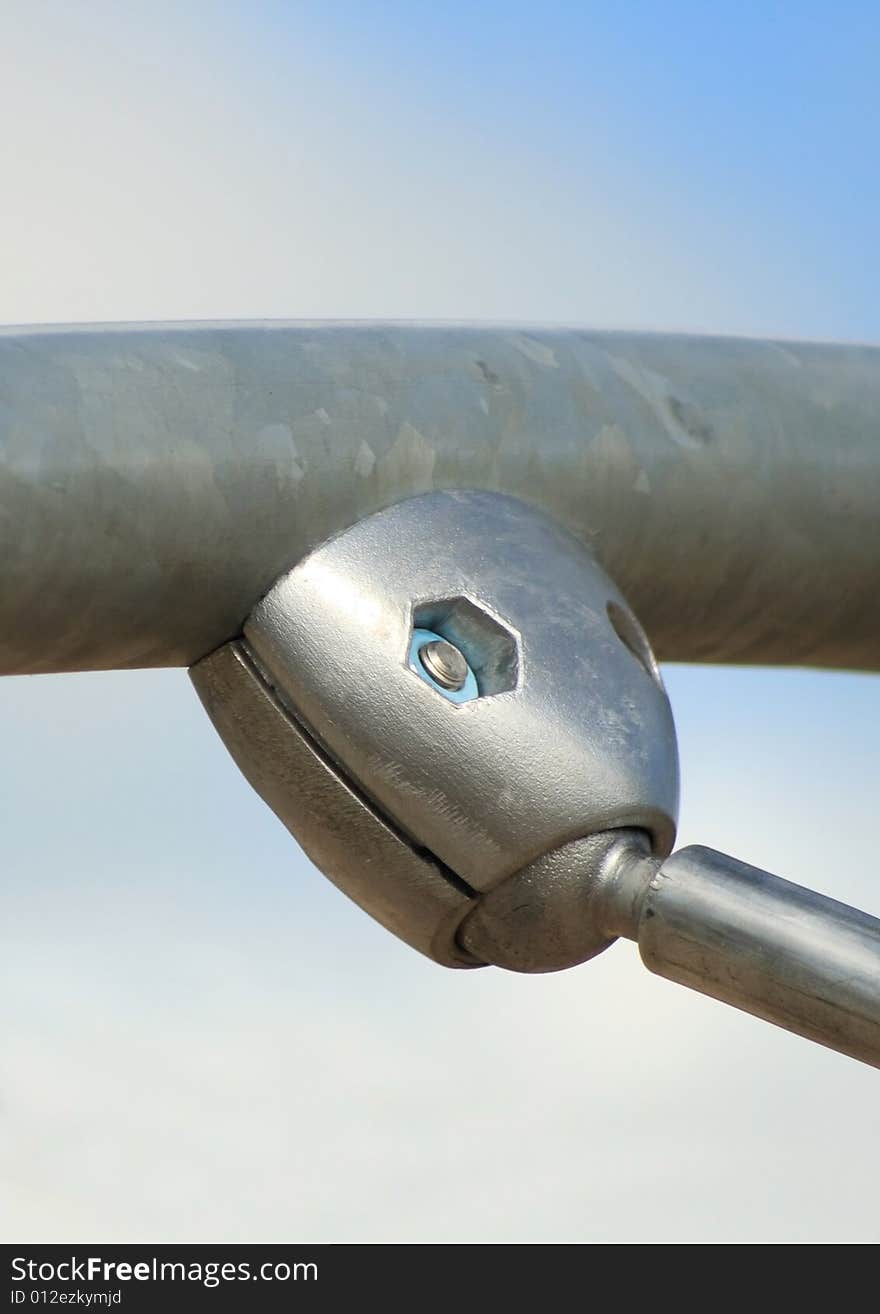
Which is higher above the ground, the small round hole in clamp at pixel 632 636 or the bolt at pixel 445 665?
the small round hole in clamp at pixel 632 636

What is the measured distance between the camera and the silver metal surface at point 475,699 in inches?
68.2

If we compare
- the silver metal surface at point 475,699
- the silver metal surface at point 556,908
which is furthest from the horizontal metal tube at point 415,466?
the silver metal surface at point 556,908

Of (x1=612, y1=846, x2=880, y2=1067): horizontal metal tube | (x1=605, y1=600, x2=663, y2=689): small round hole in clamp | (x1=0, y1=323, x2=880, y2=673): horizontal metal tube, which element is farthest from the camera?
(x1=605, y1=600, x2=663, y2=689): small round hole in clamp

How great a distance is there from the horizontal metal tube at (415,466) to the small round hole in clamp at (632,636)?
0.27ft

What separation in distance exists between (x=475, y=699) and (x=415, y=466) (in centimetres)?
22

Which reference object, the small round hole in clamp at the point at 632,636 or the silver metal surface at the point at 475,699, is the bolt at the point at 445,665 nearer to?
the silver metal surface at the point at 475,699

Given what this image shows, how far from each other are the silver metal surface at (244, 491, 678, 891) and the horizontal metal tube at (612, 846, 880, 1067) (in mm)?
91

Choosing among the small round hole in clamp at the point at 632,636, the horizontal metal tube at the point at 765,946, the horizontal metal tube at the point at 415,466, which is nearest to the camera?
the horizontal metal tube at the point at 765,946

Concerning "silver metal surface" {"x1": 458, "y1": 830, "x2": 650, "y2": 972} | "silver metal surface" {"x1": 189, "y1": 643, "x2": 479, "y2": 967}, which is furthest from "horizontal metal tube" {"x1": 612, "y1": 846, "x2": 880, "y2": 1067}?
"silver metal surface" {"x1": 189, "y1": 643, "x2": 479, "y2": 967}

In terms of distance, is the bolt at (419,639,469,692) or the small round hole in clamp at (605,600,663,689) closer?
the bolt at (419,639,469,692)

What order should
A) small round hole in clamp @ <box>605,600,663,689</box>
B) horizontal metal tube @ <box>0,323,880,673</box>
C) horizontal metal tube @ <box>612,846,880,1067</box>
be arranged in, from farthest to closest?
small round hole in clamp @ <box>605,600,663,689</box>
horizontal metal tube @ <box>0,323,880,673</box>
horizontal metal tube @ <box>612,846,880,1067</box>

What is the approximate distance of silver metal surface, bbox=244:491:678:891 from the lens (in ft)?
5.69

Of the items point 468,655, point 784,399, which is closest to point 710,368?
point 784,399

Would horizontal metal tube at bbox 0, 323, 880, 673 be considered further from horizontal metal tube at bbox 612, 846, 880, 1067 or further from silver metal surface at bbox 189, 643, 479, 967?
horizontal metal tube at bbox 612, 846, 880, 1067
